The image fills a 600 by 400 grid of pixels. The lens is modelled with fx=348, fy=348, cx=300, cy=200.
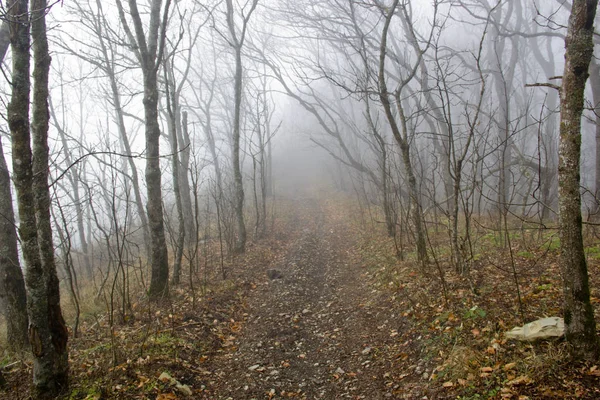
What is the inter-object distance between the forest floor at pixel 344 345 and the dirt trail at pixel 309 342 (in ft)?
0.06

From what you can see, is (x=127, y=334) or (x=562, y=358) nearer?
(x=562, y=358)

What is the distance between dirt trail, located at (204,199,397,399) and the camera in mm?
4004

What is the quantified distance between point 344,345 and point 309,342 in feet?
1.74

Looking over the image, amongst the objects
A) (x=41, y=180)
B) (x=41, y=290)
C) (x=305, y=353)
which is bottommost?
(x=305, y=353)

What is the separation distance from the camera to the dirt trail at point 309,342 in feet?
13.1

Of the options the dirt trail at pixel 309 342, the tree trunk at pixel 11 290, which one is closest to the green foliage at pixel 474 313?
the dirt trail at pixel 309 342

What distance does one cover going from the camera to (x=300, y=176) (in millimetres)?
41531

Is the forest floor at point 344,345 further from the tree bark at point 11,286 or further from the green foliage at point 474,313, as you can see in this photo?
the tree bark at point 11,286

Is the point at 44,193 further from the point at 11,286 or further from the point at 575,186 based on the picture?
the point at 575,186

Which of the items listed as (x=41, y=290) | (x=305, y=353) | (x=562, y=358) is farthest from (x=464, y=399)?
(x=41, y=290)

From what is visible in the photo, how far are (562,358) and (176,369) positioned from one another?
4.03 meters

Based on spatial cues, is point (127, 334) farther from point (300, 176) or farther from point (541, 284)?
point (300, 176)

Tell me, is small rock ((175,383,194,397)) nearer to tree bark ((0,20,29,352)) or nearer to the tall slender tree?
the tall slender tree

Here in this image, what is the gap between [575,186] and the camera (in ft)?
9.51
